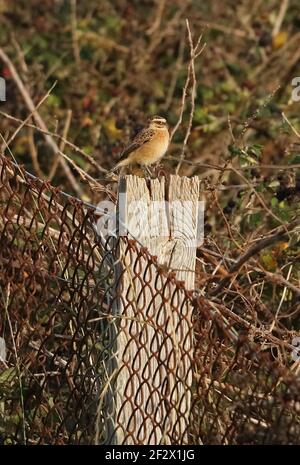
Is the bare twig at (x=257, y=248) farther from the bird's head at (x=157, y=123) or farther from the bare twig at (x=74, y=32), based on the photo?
the bare twig at (x=74, y=32)

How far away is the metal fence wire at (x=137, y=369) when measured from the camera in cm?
356

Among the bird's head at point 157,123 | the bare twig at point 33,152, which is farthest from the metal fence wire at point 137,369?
the bare twig at point 33,152

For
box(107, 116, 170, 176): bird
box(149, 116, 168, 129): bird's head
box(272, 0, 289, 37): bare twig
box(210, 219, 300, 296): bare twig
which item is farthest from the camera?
box(272, 0, 289, 37): bare twig

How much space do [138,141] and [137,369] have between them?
206 centimetres

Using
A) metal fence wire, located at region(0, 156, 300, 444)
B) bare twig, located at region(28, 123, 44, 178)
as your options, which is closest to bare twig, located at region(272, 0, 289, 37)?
bare twig, located at region(28, 123, 44, 178)

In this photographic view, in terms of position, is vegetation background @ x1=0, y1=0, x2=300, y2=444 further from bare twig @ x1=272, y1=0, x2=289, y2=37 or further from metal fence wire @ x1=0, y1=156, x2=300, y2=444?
metal fence wire @ x1=0, y1=156, x2=300, y2=444

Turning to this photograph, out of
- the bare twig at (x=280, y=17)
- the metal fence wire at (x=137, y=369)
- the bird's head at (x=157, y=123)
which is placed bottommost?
the metal fence wire at (x=137, y=369)

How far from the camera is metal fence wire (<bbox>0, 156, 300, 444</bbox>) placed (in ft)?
11.7

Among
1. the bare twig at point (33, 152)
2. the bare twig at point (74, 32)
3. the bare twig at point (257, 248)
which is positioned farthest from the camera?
the bare twig at point (74, 32)

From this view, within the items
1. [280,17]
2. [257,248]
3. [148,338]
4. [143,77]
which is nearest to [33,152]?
[143,77]

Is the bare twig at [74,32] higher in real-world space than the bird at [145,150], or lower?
higher

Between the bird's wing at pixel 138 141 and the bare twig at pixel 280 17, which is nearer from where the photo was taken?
the bird's wing at pixel 138 141

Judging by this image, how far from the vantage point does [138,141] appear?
5484 mm
